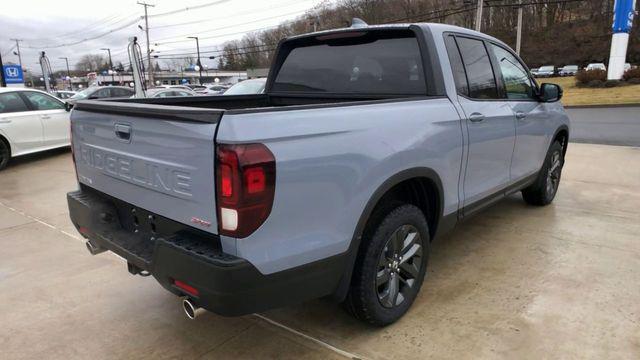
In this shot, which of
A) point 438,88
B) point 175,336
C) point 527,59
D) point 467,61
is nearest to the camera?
point 175,336

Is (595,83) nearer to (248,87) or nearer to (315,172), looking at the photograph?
(248,87)

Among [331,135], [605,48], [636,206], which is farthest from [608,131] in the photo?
[605,48]

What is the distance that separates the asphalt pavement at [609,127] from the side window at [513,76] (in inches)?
264

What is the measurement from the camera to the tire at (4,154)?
8.88m

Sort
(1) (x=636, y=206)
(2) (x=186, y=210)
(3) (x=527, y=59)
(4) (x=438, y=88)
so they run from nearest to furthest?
(2) (x=186, y=210)
(4) (x=438, y=88)
(1) (x=636, y=206)
(3) (x=527, y=59)

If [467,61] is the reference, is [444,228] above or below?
below

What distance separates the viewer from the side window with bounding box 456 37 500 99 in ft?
11.8

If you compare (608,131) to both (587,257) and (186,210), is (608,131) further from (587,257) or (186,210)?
(186,210)

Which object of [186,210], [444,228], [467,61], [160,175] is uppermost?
[467,61]

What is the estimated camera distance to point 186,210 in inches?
87.4

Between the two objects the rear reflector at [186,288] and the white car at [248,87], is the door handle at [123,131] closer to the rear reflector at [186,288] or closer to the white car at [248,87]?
the rear reflector at [186,288]

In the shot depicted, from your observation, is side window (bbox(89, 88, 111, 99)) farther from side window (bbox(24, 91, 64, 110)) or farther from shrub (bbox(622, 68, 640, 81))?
shrub (bbox(622, 68, 640, 81))

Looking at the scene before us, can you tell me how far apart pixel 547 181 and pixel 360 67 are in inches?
114

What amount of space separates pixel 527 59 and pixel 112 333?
8235 centimetres
